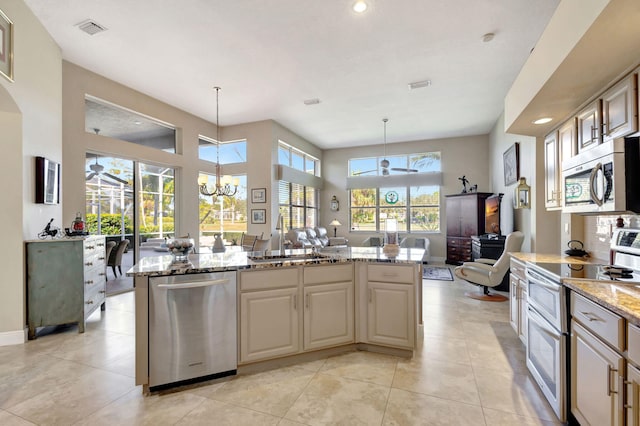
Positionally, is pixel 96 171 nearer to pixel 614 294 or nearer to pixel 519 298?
pixel 519 298

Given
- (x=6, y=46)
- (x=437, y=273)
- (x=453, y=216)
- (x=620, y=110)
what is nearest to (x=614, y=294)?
(x=620, y=110)

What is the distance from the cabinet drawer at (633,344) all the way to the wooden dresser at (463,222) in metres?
6.20

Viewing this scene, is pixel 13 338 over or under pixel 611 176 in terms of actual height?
under

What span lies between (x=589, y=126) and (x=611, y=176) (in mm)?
734

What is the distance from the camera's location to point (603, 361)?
1.40 m

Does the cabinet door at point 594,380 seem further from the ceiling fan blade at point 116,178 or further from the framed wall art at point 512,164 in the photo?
the ceiling fan blade at point 116,178

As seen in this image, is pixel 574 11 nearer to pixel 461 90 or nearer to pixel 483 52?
pixel 483 52

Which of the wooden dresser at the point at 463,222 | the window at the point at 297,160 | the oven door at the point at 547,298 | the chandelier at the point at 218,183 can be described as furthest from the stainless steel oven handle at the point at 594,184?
the window at the point at 297,160

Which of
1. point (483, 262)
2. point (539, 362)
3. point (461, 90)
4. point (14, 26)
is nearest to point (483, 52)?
point (461, 90)

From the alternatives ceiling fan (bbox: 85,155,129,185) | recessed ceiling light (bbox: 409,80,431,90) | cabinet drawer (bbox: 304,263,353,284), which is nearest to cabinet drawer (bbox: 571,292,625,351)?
cabinet drawer (bbox: 304,263,353,284)

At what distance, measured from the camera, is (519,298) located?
2863 mm

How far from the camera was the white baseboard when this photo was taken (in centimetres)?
299

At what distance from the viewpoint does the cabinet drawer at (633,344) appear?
46.6 inches

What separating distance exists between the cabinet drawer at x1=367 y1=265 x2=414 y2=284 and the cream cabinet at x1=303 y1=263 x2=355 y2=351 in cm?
20
